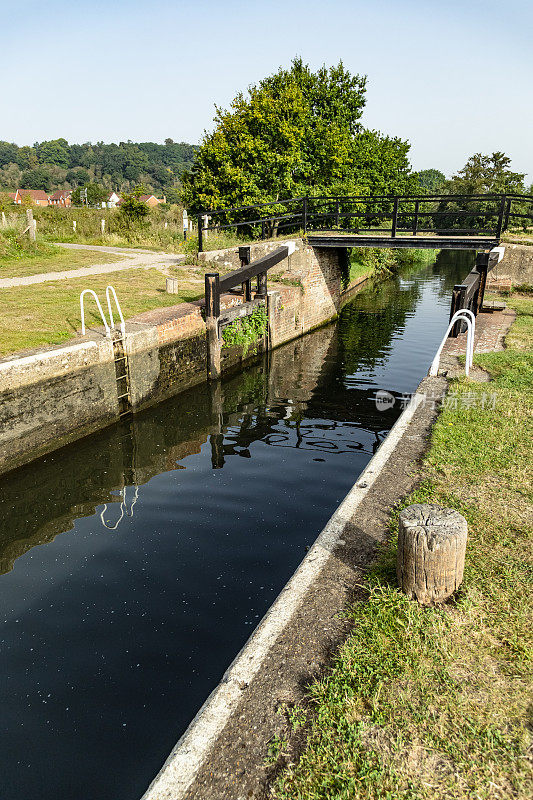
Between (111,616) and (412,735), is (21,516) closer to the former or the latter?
(111,616)

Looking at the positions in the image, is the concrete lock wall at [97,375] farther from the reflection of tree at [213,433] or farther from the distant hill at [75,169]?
the distant hill at [75,169]

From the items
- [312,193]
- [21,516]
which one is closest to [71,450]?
[21,516]

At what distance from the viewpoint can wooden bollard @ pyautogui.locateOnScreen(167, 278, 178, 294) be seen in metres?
12.8

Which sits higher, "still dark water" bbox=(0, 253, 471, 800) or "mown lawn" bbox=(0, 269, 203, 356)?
"mown lawn" bbox=(0, 269, 203, 356)

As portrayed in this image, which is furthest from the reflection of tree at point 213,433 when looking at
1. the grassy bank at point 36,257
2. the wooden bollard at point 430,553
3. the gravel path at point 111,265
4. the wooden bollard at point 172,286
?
the grassy bank at point 36,257

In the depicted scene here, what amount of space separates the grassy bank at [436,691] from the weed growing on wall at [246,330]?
319 inches

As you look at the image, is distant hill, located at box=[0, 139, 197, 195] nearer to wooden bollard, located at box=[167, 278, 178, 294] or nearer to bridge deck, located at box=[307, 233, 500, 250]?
bridge deck, located at box=[307, 233, 500, 250]

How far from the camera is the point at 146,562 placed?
532 cm

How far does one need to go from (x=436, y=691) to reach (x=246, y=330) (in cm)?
1033

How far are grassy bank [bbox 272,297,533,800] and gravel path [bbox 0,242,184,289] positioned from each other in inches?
482

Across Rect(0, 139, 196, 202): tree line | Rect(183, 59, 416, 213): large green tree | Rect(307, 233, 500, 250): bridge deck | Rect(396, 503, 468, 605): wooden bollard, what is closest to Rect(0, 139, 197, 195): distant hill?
Rect(0, 139, 196, 202): tree line

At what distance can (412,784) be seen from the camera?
7.65 feet

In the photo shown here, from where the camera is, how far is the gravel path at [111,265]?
13.6 m

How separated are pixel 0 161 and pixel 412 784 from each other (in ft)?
695
